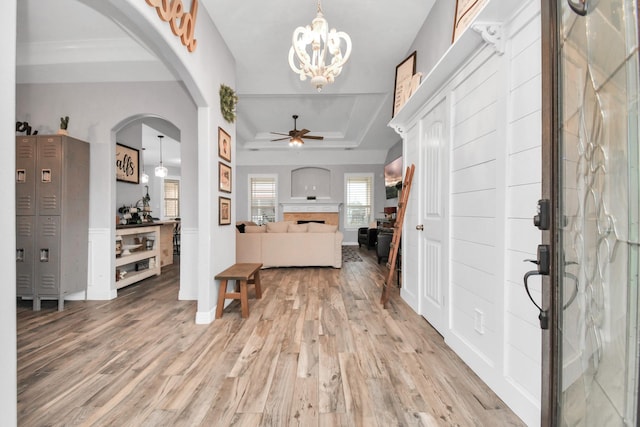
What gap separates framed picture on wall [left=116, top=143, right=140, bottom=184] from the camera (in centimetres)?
456

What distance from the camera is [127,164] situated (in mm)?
4754

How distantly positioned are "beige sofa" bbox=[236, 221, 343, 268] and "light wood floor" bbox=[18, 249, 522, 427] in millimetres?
2241

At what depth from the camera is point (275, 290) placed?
4.12 m

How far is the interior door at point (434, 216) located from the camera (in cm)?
254

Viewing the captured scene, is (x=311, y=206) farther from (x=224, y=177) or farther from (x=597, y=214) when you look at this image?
(x=597, y=214)

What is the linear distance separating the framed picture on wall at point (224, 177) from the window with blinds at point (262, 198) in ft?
21.1

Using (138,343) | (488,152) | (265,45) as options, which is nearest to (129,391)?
(138,343)

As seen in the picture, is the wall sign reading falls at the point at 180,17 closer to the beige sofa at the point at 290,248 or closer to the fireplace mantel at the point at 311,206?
the beige sofa at the point at 290,248

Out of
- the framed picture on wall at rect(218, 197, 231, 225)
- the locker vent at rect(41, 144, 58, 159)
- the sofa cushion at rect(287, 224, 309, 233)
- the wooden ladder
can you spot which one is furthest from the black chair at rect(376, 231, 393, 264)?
the locker vent at rect(41, 144, 58, 159)

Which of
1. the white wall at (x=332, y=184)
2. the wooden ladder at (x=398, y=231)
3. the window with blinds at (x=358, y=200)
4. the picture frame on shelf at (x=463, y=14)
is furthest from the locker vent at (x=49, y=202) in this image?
the window with blinds at (x=358, y=200)

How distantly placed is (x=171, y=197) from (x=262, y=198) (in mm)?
4048

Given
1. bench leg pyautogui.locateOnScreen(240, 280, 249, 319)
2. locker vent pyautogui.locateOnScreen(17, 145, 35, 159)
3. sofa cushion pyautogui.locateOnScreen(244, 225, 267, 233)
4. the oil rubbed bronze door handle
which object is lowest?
bench leg pyautogui.locateOnScreen(240, 280, 249, 319)
